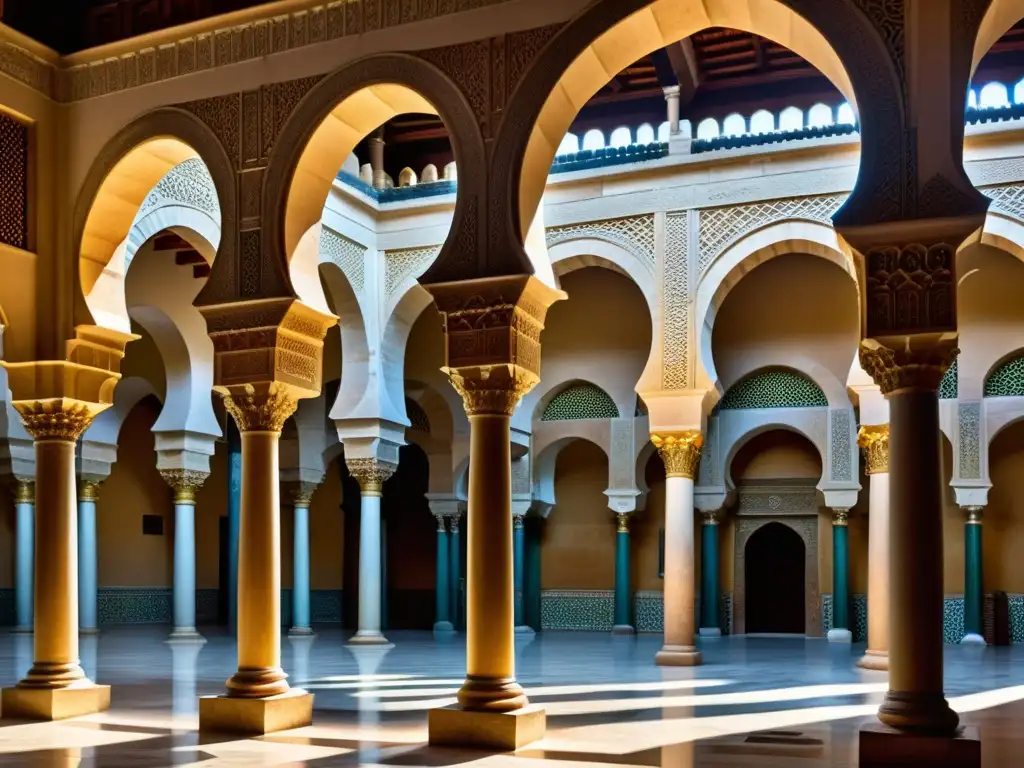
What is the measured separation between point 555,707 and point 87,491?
992 centimetres

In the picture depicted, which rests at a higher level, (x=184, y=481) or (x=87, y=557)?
(x=184, y=481)

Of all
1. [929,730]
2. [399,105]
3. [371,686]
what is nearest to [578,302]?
[371,686]

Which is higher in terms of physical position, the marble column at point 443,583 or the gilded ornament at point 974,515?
the gilded ornament at point 974,515

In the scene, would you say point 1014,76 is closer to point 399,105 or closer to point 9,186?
point 399,105

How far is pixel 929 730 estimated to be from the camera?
5070 mm

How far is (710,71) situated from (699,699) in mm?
8327

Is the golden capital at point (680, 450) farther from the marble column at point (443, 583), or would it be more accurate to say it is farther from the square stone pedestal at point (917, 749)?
the square stone pedestal at point (917, 749)

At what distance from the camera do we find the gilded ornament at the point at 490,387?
6.29 meters

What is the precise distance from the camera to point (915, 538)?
5.24 m

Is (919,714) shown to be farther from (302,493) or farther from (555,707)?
(302,493)

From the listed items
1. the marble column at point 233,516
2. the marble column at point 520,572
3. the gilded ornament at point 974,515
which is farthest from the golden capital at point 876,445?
the marble column at point 233,516

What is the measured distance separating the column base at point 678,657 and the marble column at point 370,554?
165 inches

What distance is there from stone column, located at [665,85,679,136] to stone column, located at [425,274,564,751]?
693 centimetres

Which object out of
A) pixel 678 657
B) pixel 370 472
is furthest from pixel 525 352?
pixel 370 472
